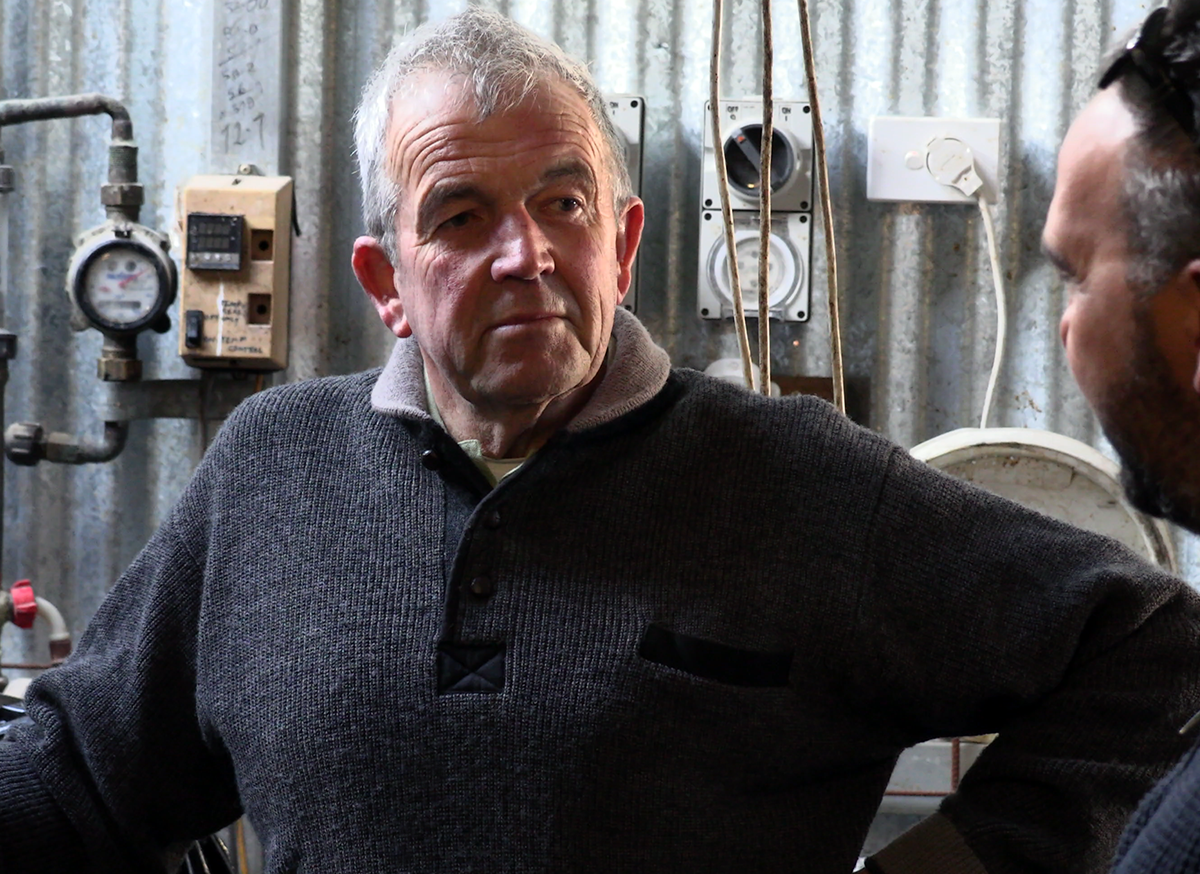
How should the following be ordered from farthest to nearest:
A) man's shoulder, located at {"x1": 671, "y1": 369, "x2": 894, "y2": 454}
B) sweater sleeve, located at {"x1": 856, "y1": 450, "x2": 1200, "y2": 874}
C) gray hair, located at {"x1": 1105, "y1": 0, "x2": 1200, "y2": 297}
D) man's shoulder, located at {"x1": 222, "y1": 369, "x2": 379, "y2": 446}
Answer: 1. man's shoulder, located at {"x1": 222, "y1": 369, "x2": 379, "y2": 446}
2. man's shoulder, located at {"x1": 671, "y1": 369, "x2": 894, "y2": 454}
3. sweater sleeve, located at {"x1": 856, "y1": 450, "x2": 1200, "y2": 874}
4. gray hair, located at {"x1": 1105, "y1": 0, "x2": 1200, "y2": 297}

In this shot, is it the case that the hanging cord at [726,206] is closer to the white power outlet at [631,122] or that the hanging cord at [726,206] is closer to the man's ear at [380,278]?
the white power outlet at [631,122]

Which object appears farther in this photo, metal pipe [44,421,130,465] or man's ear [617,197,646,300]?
metal pipe [44,421,130,465]

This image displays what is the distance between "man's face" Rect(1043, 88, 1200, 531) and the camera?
0.89 metres

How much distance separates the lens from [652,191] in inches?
89.7

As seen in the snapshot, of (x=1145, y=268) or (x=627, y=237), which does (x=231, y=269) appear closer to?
(x=627, y=237)

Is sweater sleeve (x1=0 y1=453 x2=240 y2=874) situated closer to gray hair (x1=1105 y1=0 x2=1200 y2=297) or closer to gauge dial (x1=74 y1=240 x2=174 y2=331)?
gauge dial (x1=74 y1=240 x2=174 y2=331)

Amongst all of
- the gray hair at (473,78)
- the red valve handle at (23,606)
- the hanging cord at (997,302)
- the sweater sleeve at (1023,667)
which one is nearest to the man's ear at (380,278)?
the gray hair at (473,78)

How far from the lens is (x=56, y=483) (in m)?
2.35

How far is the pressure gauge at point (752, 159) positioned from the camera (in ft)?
7.14

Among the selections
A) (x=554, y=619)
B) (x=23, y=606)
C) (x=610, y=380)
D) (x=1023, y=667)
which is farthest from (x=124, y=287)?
(x=1023, y=667)

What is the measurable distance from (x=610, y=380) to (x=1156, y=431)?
23.4 inches

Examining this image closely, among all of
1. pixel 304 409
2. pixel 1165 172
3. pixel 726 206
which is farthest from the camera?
pixel 726 206

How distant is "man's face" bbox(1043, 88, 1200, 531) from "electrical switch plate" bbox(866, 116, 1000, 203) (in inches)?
49.7

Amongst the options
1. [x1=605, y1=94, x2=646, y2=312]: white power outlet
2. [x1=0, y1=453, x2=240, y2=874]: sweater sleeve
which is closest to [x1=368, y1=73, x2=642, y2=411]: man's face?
[x1=0, y1=453, x2=240, y2=874]: sweater sleeve
